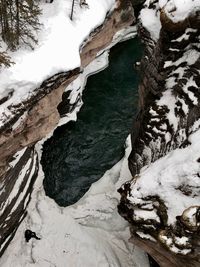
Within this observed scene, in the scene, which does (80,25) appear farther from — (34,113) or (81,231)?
(81,231)

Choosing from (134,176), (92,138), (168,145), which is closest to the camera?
(168,145)

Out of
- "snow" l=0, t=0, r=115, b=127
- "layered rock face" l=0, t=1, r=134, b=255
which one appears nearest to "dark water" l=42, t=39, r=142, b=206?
"layered rock face" l=0, t=1, r=134, b=255

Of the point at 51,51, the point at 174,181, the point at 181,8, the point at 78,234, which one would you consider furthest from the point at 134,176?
the point at 181,8

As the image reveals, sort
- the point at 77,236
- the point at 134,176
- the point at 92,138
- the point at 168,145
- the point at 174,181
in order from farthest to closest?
the point at 92,138 < the point at 77,236 < the point at 134,176 < the point at 168,145 < the point at 174,181

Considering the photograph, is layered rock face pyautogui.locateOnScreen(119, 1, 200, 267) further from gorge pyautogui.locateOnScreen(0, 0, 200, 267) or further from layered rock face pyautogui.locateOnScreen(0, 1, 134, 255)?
layered rock face pyautogui.locateOnScreen(0, 1, 134, 255)

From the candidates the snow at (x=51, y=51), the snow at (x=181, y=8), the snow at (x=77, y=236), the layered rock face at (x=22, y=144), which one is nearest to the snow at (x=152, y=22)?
the snow at (x=181, y=8)

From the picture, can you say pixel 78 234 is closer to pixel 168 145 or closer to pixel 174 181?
pixel 168 145

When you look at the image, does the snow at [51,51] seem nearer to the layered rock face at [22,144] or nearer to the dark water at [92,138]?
the layered rock face at [22,144]

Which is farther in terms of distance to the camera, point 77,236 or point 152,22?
point 77,236
